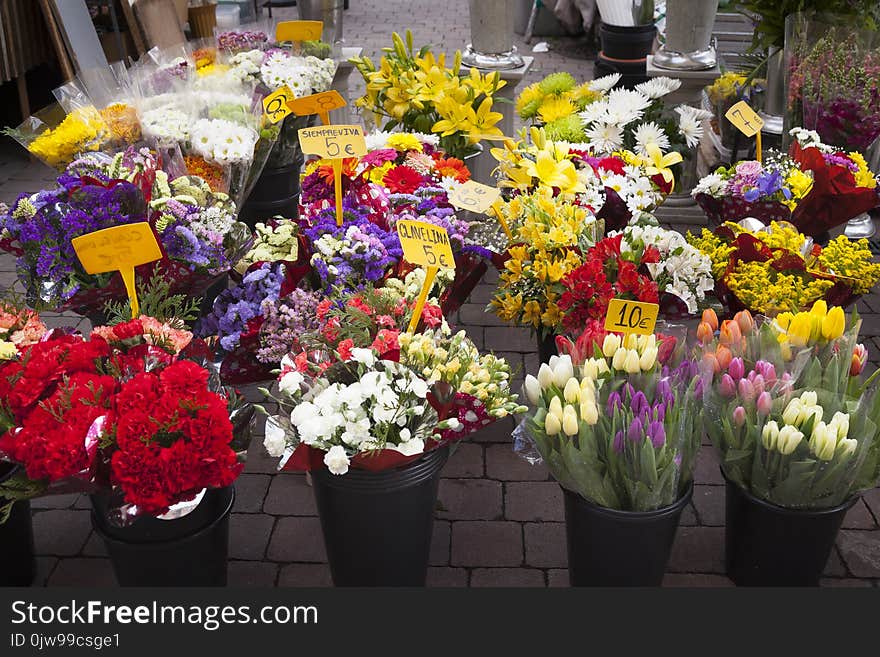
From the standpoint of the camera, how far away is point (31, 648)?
1.86 metres

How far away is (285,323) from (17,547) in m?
1.02

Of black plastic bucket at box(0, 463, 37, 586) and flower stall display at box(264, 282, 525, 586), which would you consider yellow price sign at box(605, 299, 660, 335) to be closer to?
flower stall display at box(264, 282, 525, 586)

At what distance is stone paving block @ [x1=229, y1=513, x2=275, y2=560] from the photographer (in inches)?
103

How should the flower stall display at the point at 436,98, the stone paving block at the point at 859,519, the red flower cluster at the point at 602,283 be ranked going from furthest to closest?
1. the flower stall display at the point at 436,98
2. the stone paving block at the point at 859,519
3. the red flower cluster at the point at 602,283

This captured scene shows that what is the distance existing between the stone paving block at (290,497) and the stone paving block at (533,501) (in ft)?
2.18

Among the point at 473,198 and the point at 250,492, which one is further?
the point at 250,492

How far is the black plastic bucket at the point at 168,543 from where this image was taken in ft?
6.88

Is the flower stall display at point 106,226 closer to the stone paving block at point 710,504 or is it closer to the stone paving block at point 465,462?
the stone paving block at point 465,462

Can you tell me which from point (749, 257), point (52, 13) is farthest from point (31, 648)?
point (52, 13)

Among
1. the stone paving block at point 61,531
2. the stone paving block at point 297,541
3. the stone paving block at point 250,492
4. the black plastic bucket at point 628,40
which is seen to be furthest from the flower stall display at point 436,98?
the black plastic bucket at point 628,40

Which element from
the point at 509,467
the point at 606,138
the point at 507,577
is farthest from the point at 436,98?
the point at 507,577

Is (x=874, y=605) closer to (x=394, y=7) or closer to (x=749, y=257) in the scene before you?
(x=749, y=257)

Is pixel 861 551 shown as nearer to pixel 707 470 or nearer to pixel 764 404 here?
pixel 707 470

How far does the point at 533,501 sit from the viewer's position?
9.27ft
